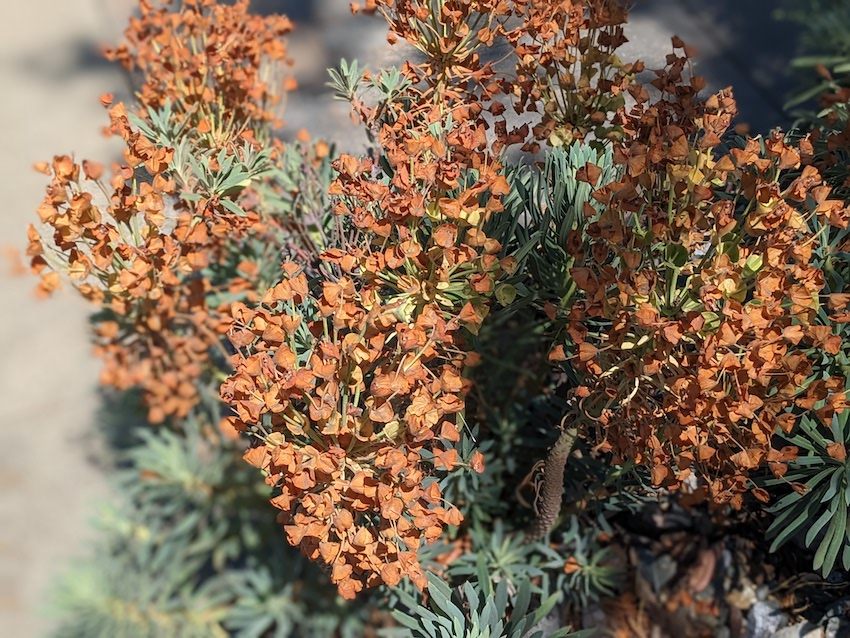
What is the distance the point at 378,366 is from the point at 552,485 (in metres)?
0.46

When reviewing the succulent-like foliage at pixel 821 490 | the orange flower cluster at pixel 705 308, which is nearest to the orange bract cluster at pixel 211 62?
the orange flower cluster at pixel 705 308

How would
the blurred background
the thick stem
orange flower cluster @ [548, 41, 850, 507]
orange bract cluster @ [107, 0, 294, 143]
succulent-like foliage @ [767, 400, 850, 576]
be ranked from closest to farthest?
orange flower cluster @ [548, 41, 850, 507] < succulent-like foliage @ [767, 400, 850, 576] < the thick stem < orange bract cluster @ [107, 0, 294, 143] < the blurred background

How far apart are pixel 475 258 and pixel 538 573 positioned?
740 millimetres

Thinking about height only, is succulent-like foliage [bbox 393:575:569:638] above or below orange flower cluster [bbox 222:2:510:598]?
below

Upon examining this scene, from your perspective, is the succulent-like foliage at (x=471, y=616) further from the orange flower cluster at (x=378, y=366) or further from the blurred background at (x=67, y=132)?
the blurred background at (x=67, y=132)

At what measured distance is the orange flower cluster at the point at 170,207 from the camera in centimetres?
129

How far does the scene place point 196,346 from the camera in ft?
5.65

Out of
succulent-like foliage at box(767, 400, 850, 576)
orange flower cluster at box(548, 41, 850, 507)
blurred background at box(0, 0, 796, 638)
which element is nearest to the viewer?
orange flower cluster at box(548, 41, 850, 507)

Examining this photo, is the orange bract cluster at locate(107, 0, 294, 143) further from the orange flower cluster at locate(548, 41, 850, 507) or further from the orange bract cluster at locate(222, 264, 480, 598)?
the orange flower cluster at locate(548, 41, 850, 507)

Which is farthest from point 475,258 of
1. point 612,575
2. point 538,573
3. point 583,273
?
point 612,575

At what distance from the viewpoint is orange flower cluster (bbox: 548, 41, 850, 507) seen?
1.06m

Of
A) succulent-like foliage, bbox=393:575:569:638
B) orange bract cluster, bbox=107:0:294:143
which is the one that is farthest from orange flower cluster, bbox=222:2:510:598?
orange bract cluster, bbox=107:0:294:143

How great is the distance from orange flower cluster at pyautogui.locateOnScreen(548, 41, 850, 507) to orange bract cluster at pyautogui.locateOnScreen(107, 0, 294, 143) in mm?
763

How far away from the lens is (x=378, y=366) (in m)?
1.18
